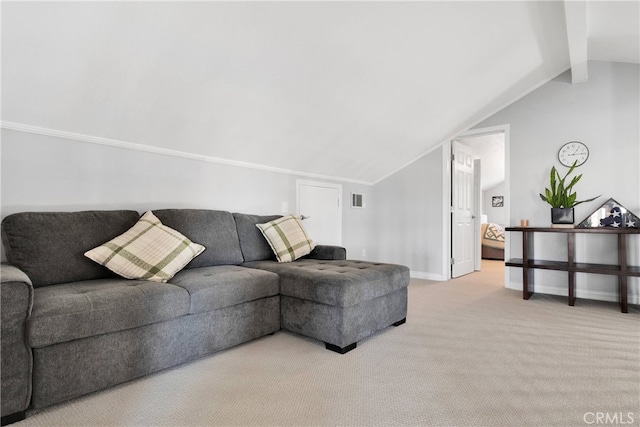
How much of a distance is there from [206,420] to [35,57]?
2.10m

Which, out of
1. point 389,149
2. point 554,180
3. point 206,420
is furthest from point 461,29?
point 206,420

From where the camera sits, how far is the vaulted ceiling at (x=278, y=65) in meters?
1.91

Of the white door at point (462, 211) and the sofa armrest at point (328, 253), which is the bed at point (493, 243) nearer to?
the white door at point (462, 211)

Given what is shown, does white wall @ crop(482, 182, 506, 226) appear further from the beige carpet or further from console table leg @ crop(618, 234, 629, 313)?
the beige carpet

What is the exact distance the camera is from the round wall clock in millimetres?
3764

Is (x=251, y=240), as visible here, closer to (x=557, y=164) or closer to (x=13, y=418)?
(x=13, y=418)

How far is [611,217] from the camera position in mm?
3420

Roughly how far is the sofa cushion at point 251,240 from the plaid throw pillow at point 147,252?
639 mm

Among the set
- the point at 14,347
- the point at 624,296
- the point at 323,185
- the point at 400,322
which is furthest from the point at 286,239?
the point at 624,296

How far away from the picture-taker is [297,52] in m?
2.44

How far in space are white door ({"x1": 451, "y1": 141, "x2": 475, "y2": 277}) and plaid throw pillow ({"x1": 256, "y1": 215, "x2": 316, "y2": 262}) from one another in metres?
2.51

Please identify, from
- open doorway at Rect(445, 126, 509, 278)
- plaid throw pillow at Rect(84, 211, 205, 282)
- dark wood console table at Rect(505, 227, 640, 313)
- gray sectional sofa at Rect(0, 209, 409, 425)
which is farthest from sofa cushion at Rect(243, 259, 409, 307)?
open doorway at Rect(445, 126, 509, 278)

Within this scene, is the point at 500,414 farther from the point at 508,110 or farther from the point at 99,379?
the point at 508,110

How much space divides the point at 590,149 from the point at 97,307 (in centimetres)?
473
